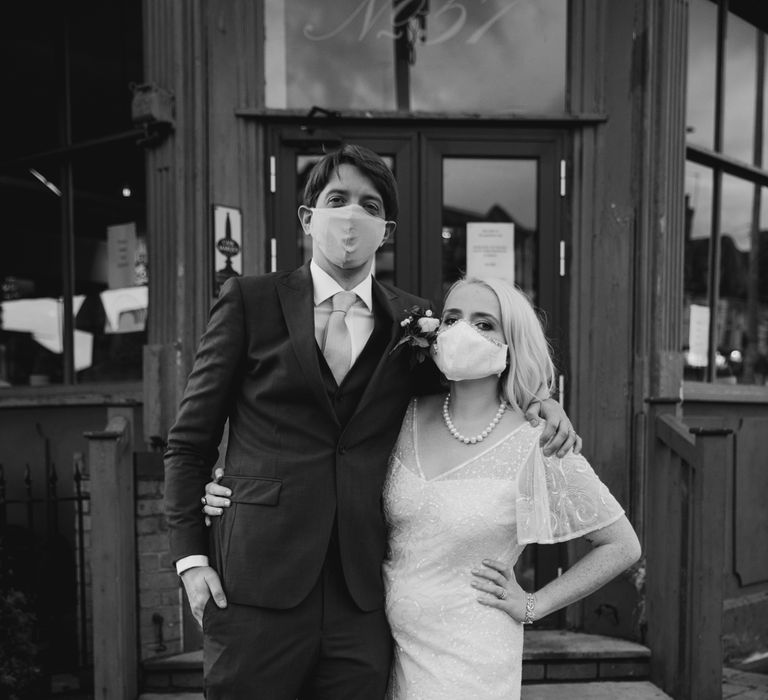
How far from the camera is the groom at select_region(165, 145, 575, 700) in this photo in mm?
1753

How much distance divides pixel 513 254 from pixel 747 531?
244 centimetres

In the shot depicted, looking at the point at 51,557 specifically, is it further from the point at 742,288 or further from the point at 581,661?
the point at 742,288

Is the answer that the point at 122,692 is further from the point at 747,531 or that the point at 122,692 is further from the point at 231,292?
the point at 747,531

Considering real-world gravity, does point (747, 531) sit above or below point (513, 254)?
below

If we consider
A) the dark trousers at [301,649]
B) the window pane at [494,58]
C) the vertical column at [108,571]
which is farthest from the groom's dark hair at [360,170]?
the window pane at [494,58]

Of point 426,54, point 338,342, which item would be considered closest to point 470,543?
point 338,342

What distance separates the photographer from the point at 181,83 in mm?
3914

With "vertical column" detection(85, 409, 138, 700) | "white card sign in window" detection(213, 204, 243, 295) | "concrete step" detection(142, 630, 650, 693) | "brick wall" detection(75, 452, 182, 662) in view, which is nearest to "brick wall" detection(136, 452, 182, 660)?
"brick wall" detection(75, 452, 182, 662)

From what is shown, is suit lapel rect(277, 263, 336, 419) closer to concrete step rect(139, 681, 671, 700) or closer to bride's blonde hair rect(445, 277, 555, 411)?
bride's blonde hair rect(445, 277, 555, 411)

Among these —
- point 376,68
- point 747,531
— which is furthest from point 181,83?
point 747,531

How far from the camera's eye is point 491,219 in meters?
4.23

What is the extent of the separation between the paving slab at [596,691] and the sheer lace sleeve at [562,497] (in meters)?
2.09


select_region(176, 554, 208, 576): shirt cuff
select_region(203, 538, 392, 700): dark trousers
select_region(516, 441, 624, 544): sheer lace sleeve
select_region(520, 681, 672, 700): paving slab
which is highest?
select_region(516, 441, 624, 544): sheer lace sleeve

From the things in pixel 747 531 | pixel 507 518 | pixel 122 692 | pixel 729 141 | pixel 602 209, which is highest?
pixel 729 141
